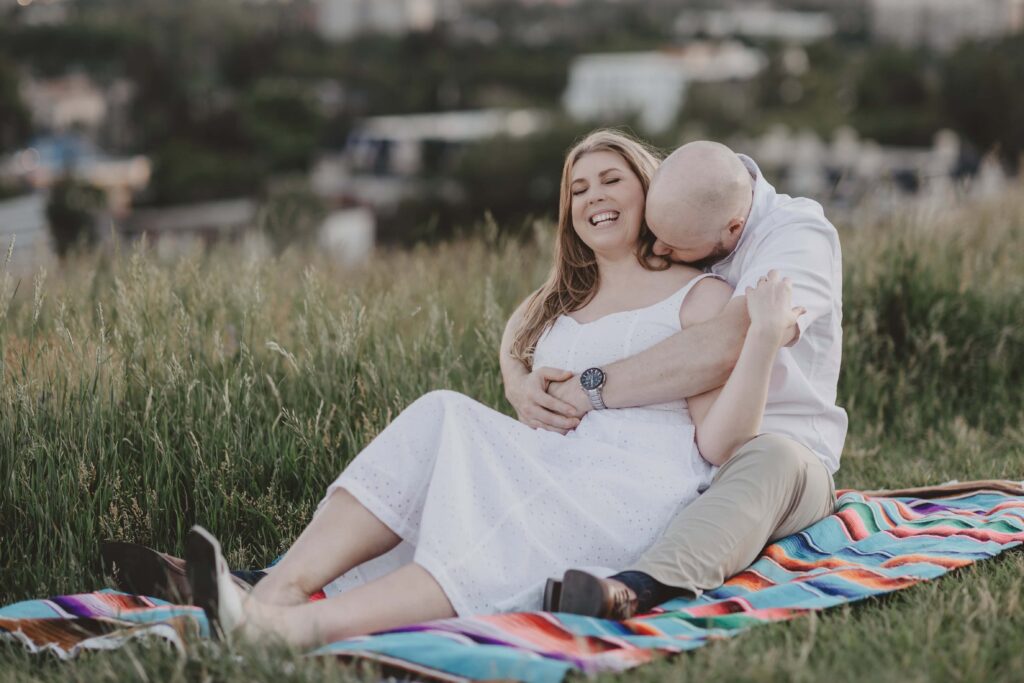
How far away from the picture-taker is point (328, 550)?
243 centimetres

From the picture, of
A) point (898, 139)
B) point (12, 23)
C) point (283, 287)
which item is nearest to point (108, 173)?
point (12, 23)

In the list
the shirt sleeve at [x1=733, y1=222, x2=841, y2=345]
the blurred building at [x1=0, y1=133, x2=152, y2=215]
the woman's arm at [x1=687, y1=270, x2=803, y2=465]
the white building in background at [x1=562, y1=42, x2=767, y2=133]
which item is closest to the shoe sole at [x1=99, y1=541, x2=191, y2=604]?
the woman's arm at [x1=687, y1=270, x2=803, y2=465]

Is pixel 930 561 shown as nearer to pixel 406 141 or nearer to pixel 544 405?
pixel 544 405

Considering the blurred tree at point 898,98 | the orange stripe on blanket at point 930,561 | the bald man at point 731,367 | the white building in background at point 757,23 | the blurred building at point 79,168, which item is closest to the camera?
the bald man at point 731,367

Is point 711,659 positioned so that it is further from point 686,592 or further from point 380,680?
point 380,680

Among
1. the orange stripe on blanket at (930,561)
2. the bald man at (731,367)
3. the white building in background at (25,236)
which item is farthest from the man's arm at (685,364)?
the white building in background at (25,236)

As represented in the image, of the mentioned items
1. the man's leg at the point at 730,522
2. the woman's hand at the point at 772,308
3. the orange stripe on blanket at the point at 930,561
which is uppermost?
the woman's hand at the point at 772,308

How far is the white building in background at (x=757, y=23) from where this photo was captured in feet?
323

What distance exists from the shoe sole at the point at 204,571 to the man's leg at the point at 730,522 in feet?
2.39

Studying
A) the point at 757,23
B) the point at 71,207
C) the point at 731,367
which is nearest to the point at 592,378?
the point at 731,367

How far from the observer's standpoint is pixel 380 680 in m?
2.07

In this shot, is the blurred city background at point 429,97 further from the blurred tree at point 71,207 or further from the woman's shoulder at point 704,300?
the woman's shoulder at point 704,300

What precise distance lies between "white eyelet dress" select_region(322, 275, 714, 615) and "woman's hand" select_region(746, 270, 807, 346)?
0.37 m

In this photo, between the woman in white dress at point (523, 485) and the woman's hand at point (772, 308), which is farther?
the woman's hand at point (772, 308)
